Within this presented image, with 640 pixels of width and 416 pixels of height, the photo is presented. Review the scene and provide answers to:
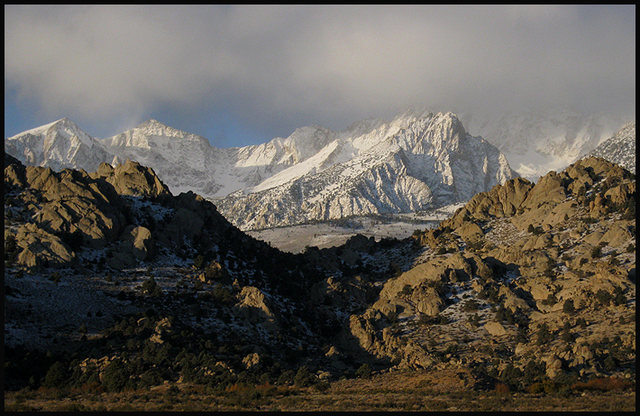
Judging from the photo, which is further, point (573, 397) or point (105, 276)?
point (105, 276)

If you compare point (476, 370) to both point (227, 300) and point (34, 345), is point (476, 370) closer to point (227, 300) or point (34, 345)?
point (227, 300)

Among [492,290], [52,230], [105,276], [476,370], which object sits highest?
[52,230]

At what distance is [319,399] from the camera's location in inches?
1724

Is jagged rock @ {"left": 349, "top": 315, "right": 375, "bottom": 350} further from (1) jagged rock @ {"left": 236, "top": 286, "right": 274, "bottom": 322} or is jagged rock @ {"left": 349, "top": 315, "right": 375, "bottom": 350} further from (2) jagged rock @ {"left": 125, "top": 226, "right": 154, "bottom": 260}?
(2) jagged rock @ {"left": 125, "top": 226, "right": 154, "bottom": 260}

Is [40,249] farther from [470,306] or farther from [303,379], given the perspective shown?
[470,306]

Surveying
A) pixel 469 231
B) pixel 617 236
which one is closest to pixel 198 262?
pixel 469 231

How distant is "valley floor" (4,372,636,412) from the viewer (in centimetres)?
3841

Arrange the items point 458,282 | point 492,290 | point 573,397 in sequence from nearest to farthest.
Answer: point 573,397 → point 492,290 → point 458,282

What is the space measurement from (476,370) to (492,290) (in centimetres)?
2458

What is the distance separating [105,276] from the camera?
70875 mm

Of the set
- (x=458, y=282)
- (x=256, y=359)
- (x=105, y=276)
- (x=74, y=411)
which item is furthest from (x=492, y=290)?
(x=74, y=411)

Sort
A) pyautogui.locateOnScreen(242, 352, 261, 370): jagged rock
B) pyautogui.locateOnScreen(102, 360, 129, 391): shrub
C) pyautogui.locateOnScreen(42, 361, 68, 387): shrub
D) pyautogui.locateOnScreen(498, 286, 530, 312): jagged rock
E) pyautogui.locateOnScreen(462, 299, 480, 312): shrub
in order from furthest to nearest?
pyautogui.locateOnScreen(462, 299, 480, 312): shrub, pyautogui.locateOnScreen(498, 286, 530, 312): jagged rock, pyautogui.locateOnScreen(242, 352, 261, 370): jagged rock, pyautogui.locateOnScreen(42, 361, 68, 387): shrub, pyautogui.locateOnScreen(102, 360, 129, 391): shrub

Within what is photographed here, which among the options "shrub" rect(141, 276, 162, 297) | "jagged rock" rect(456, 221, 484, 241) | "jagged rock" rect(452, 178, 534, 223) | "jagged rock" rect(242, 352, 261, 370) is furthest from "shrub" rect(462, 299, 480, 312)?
"shrub" rect(141, 276, 162, 297)

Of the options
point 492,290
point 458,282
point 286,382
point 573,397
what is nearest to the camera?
point 573,397
